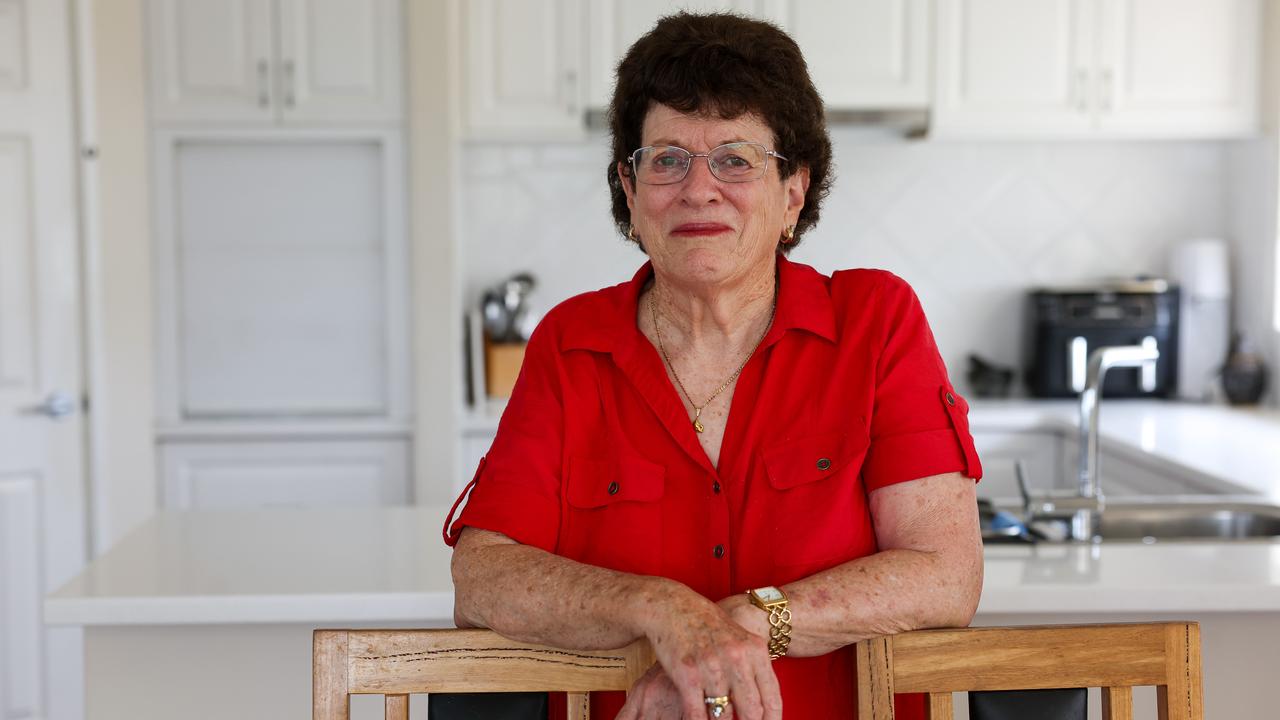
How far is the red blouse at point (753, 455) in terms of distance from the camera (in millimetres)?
1234

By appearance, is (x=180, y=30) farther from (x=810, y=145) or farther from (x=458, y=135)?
(x=810, y=145)

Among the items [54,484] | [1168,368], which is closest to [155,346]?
[54,484]

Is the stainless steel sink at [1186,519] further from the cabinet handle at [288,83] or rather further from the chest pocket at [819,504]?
the cabinet handle at [288,83]

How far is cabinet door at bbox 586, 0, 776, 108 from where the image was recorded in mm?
3510

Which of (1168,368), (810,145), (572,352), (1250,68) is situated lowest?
(1168,368)

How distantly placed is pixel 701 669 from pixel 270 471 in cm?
271

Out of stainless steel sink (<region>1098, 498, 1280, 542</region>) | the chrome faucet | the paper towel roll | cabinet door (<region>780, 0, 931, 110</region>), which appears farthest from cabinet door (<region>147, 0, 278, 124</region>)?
the paper towel roll

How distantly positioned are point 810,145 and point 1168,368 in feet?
9.32

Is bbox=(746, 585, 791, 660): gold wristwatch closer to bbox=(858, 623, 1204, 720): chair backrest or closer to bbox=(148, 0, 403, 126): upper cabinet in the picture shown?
bbox=(858, 623, 1204, 720): chair backrest

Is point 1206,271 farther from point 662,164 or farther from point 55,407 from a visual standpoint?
point 55,407

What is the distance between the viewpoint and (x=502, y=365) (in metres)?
3.64

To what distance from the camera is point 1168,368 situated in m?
3.73

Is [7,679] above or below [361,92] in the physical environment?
below

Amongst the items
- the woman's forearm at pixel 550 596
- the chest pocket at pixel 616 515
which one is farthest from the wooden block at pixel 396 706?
the chest pocket at pixel 616 515
